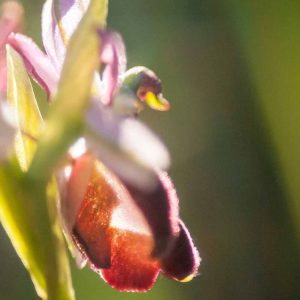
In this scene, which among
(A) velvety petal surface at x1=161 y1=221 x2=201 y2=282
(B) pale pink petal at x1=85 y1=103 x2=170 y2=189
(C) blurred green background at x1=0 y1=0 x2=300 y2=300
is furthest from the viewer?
(C) blurred green background at x1=0 y1=0 x2=300 y2=300

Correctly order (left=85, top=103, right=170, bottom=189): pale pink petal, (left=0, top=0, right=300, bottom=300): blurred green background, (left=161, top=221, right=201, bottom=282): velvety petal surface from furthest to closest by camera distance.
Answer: (left=0, top=0, right=300, bottom=300): blurred green background → (left=161, top=221, right=201, bottom=282): velvety petal surface → (left=85, top=103, right=170, bottom=189): pale pink petal

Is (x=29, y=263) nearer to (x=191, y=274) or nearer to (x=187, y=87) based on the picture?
(x=191, y=274)

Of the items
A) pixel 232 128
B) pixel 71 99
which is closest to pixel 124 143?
pixel 71 99

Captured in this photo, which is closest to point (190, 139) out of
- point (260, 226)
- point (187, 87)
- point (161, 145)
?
point (187, 87)

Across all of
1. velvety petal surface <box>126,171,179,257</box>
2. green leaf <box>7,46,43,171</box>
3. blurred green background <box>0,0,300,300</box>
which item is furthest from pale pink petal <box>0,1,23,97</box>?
blurred green background <box>0,0,300,300</box>

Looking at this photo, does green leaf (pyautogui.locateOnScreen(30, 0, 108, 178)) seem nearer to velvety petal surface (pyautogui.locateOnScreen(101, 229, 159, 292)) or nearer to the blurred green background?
velvety petal surface (pyautogui.locateOnScreen(101, 229, 159, 292))

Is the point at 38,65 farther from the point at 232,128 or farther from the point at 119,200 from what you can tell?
the point at 232,128

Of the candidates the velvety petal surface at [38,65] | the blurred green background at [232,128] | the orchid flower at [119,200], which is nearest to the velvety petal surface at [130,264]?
the orchid flower at [119,200]
